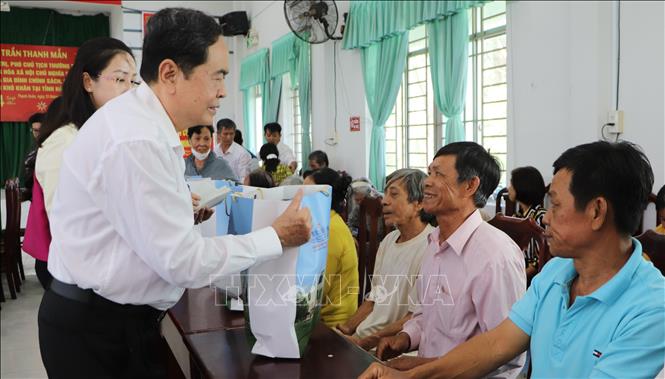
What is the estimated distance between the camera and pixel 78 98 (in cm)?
179

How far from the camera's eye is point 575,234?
1074 millimetres

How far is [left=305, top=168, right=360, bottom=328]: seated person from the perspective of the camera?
2.10 m

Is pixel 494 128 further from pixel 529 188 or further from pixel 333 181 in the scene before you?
pixel 333 181

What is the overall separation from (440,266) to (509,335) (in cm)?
49

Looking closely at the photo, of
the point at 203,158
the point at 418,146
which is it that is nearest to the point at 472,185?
the point at 203,158

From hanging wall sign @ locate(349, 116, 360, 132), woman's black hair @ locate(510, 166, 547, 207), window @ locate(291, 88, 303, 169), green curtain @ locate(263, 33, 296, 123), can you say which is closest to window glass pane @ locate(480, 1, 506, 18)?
woman's black hair @ locate(510, 166, 547, 207)

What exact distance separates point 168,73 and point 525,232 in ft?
3.94

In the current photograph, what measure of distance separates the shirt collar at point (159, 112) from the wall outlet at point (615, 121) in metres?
2.92

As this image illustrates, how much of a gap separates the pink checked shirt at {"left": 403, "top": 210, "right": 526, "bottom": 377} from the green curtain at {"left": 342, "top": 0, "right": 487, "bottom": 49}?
9.57 feet

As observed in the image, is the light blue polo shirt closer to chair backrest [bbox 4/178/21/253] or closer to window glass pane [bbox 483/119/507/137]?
window glass pane [bbox 483/119/507/137]

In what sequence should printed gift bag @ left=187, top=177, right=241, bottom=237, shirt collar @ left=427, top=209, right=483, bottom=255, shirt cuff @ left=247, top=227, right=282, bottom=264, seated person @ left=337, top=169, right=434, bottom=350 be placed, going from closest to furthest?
shirt cuff @ left=247, top=227, right=282, bottom=264 → printed gift bag @ left=187, top=177, right=241, bottom=237 → shirt collar @ left=427, top=209, right=483, bottom=255 → seated person @ left=337, top=169, right=434, bottom=350

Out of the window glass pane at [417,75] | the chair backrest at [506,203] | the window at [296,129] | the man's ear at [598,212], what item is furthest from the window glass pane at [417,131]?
the man's ear at [598,212]

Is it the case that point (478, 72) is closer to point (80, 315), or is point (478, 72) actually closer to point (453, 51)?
point (453, 51)

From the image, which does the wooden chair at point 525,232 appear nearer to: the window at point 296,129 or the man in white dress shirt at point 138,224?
the man in white dress shirt at point 138,224
